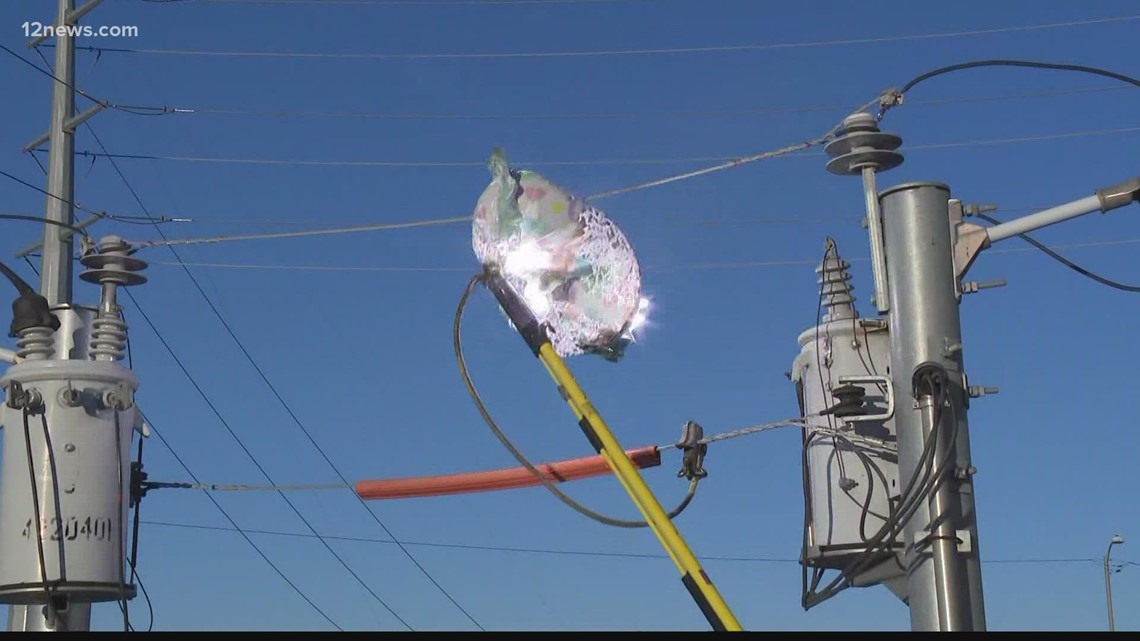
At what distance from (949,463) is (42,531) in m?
7.89

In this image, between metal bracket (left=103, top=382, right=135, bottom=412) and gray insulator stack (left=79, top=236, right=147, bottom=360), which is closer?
metal bracket (left=103, top=382, right=135, bottom=412)

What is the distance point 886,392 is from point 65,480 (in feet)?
23.9

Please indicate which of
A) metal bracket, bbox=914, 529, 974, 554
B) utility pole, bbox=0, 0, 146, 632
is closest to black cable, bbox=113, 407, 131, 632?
utility pole, bbox=0, 0, 146, 632

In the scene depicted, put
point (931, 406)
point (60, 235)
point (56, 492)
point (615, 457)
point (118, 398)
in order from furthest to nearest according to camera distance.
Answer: point (60, 235), point (118, 398), point (56, 492), point (931, 406), point (615, 457)

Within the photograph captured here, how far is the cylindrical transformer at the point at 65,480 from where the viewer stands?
1338 cm

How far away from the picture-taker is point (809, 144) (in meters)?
12.1

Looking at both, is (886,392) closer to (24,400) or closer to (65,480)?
(65,480)

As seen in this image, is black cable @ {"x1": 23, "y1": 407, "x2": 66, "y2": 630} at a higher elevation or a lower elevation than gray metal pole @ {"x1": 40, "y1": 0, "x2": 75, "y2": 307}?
lower

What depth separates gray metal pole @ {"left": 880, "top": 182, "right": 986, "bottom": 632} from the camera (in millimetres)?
10023

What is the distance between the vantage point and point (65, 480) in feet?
44.6

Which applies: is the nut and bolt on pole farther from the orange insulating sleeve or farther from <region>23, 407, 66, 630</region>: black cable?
<region>23, 407, 66, 630</region>: black cable

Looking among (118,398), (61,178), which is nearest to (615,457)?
(118,398)

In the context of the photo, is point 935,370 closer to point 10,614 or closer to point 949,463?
point 949,463

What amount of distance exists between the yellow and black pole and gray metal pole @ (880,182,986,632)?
2.00 m
